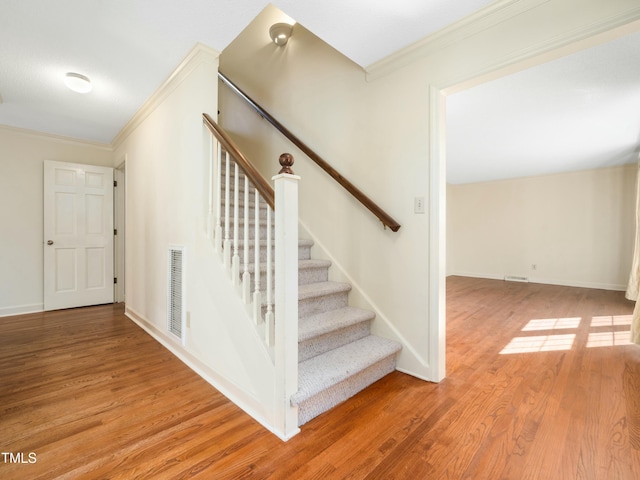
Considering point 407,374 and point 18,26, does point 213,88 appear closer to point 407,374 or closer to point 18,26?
point 18,26

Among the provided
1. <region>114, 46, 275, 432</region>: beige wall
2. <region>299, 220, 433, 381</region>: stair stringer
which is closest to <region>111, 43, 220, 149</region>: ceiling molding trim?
<region>114, 46, 275, 432</region>: beige wall

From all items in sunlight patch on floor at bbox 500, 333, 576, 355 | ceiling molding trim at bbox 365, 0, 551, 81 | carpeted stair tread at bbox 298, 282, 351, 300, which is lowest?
sunlight patch on floor at bbox 500, 333, 576, 355

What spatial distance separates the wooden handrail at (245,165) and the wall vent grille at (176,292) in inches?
37.1

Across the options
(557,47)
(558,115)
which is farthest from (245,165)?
(558,115)

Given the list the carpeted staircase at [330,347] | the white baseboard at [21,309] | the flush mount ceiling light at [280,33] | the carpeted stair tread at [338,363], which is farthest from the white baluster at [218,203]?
the white baseboard at [21,309]

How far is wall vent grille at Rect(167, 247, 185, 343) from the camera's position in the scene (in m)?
2.26

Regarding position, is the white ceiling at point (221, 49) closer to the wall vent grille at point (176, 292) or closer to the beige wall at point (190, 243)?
the beige wall at point (190, 243)

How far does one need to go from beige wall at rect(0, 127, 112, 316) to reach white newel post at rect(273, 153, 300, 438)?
13.1 feet

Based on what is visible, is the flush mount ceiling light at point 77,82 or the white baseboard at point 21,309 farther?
the white baseboard at point 21,309

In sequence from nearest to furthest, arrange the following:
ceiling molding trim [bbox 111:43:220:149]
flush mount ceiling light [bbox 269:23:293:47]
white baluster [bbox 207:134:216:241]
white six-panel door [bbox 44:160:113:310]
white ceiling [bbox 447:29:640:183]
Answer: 1. white baluster [bbox 207:134:216:241]
2. ceiling molding trim [bbox 111:43:220:149]
3. white ceiling [bbox 447:29:640:183]
4. flush mount ceiling light [bbox 269:23:293:47]
5. white six-panel door [bbox 44:160:113:310]

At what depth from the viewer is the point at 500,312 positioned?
364 cm

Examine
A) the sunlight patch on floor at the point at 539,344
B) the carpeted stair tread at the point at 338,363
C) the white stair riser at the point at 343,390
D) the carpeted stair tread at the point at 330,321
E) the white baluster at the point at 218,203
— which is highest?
the white baluster at the point at 218,203

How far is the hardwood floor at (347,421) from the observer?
1.20 m

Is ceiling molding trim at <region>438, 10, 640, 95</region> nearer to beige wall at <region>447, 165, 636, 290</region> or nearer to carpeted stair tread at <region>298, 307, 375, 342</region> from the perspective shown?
carpeted stair tread at <region>298, 307, 375, 342</region>
